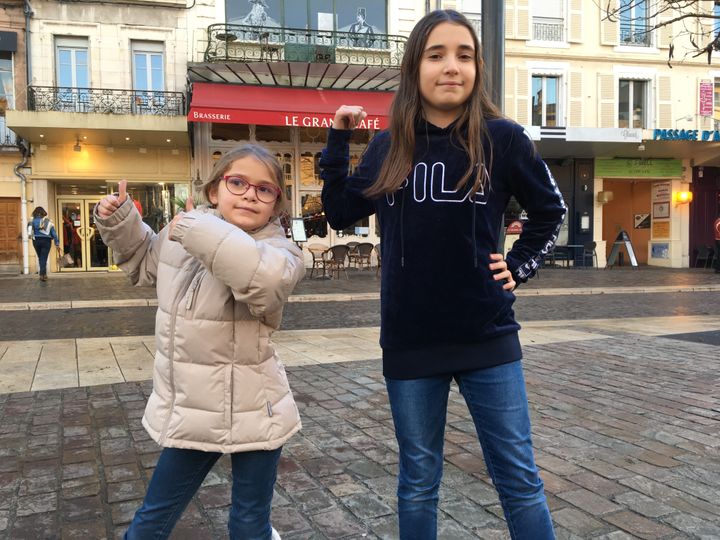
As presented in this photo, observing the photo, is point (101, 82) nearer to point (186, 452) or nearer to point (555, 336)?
point (555, 336)

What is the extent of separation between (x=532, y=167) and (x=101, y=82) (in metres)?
19.0

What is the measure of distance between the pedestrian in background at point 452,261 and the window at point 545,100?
2039cm

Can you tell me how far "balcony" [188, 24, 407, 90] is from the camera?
17328 millimetres

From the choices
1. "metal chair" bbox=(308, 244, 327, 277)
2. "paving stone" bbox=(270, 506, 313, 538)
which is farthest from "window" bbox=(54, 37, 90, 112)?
"paving stone" bbox=(270, 506, 313, 538)

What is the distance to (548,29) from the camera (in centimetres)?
2081

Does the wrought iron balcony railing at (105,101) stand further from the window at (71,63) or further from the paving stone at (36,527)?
the paving stone at (36,527)

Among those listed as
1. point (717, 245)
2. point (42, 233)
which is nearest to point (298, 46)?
point (42, 233)

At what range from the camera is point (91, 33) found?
18016mm

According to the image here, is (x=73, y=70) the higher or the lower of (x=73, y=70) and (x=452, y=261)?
the higher

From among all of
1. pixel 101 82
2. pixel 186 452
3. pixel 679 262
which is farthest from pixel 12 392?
pixel 679 262

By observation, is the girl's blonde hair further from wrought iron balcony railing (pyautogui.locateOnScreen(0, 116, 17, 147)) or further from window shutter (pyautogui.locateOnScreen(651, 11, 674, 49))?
window shutter (pyautogui.locateOnScreen(651, 11, 674, 49))

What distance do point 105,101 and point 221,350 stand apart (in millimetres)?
18528

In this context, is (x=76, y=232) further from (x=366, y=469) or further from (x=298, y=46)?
(x=366, y=469)

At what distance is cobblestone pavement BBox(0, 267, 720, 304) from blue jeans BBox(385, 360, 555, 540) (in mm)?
10655
